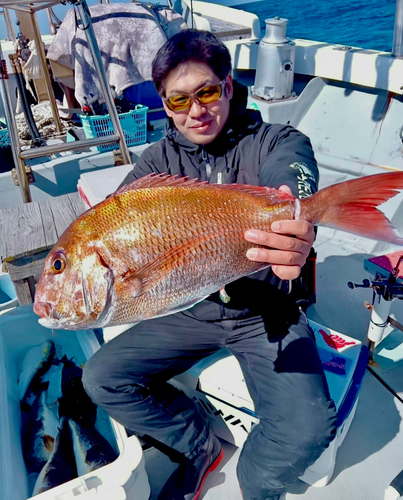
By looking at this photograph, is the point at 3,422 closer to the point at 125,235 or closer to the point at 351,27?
the point at 125,235

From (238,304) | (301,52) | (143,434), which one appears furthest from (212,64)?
(301,52)

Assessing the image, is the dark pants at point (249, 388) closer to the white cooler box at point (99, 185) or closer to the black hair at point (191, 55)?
the black hair at point (191, 55)

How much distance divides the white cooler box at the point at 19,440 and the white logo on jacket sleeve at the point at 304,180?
111cm

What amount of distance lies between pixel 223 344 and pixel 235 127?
990 millimetres

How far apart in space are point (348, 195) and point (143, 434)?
1375mm

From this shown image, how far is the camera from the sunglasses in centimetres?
166

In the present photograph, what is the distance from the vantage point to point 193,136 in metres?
1.81

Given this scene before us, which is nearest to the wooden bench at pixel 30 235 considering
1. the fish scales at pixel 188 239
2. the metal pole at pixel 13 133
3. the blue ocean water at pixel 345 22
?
the metal pole at pixel 13 133

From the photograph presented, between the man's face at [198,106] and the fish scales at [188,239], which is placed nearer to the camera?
the fish scales at [188,239]

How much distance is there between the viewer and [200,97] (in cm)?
166

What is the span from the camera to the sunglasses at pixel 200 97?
5.43ft

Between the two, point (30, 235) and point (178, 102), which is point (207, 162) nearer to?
point (178, 102)

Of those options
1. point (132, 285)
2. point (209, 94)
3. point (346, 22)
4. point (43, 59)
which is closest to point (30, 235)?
point (209, 94)

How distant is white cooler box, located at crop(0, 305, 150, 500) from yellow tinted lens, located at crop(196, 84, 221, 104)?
4.53 ft
